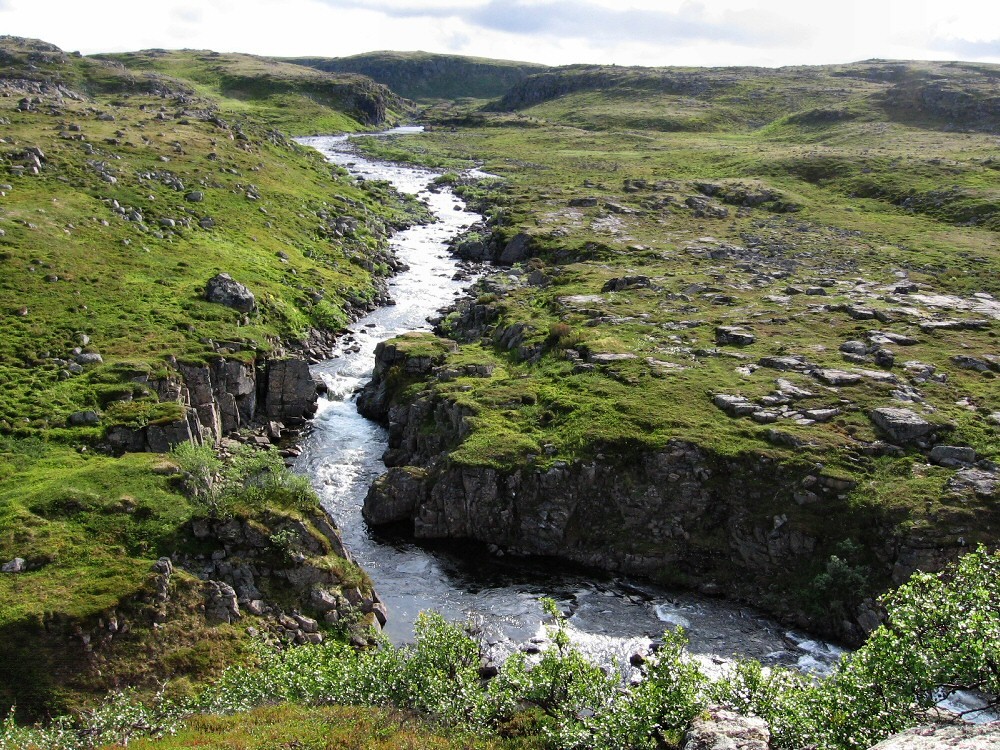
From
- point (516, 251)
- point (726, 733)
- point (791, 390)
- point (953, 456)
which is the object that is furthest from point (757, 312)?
point (726, 733)

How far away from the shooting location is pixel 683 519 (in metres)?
43.6

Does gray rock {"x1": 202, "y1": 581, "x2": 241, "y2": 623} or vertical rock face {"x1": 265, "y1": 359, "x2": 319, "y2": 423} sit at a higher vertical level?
vertical rock face {"x1": 265, "y1": 359, "x2": 319, "y2": 423}

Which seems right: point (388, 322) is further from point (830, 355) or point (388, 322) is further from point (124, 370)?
point (830, 355)

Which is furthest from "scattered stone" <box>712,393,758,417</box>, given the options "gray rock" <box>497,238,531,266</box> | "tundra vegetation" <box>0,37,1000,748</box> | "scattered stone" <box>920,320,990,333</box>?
"gray rock" <box>497,238,531,266</box>

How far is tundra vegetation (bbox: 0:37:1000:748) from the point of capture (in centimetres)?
2503

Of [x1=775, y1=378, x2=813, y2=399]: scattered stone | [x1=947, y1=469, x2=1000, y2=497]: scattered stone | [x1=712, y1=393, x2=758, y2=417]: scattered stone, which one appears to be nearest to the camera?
[x1=947, y1=469, x2=1000, y2=497]: scattered stone

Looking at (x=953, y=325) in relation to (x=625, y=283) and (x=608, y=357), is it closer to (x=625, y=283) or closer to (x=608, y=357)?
(x=625, y=283)

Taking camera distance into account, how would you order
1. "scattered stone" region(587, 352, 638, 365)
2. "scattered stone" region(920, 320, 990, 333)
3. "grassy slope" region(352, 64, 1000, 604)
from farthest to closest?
"scattered stone" region(920, 320, 990, 333) < "scattered stone" region(587, 352, 638, 365) < "grassy slope" region(352, 64, 1000, 604)

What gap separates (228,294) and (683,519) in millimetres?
45384

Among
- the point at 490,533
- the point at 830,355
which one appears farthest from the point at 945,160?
the point at 490,533

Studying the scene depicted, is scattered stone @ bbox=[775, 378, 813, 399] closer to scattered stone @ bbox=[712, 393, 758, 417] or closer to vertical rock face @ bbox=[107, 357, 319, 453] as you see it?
scattered stone @ bbox=[712, 393, 758, 417]

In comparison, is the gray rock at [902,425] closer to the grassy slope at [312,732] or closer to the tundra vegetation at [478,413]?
the tundra vegetation at [478,413]

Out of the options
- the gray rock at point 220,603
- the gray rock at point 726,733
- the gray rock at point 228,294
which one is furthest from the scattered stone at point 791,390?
the gray rock at point 228,294

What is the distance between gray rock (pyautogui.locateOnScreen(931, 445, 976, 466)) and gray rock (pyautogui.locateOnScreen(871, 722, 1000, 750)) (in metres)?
28.0
